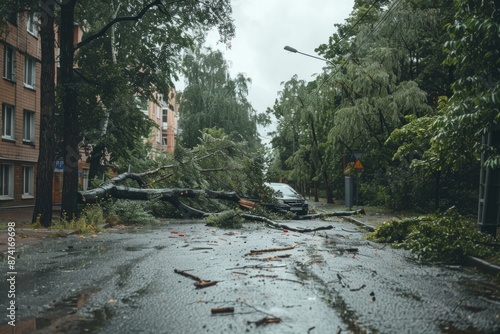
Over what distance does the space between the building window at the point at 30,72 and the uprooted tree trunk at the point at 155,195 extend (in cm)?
1451

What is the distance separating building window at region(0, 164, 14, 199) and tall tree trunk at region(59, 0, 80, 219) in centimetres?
1357

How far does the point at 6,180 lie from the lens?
27344 mm

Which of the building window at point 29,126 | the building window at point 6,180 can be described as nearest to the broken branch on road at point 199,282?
the building window at point 6,180

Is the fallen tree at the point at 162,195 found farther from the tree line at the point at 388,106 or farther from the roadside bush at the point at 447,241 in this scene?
the roadside bush at the point at 447,241

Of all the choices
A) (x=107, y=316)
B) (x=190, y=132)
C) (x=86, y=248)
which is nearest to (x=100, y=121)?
(x=86, y=248)

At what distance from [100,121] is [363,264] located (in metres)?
16.9

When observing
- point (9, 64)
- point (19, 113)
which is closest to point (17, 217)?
point (19, 113)

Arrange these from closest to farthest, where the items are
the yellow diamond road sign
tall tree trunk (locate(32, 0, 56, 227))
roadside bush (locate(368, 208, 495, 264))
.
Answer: roadside bush (locate(368, 208, 495, 264))
tall tree trunk (locate(32, 0, 56, 227))
the yellow diamond road sign

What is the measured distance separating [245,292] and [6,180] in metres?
25.6

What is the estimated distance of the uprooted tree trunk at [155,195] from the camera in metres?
16.6

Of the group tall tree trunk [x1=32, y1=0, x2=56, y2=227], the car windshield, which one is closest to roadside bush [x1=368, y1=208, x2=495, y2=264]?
tall tree trunk [x1=32, y1=0, x2=56, y2=227]

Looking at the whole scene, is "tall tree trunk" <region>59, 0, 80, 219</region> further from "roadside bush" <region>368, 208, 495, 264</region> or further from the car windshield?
"roadside bush" <region>368, 208, 495, 264</region>

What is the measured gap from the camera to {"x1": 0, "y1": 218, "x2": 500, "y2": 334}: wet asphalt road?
15.0 ft

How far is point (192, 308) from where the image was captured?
201 inches
